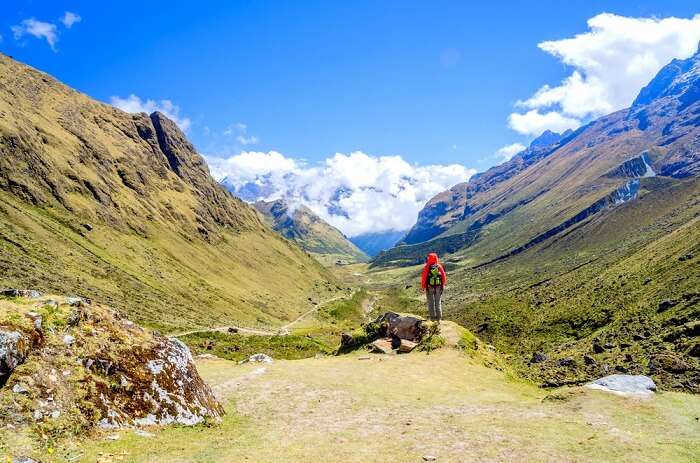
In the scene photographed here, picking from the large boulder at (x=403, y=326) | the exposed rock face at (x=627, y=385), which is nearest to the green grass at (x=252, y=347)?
the large boulder at (x=403, y=326)

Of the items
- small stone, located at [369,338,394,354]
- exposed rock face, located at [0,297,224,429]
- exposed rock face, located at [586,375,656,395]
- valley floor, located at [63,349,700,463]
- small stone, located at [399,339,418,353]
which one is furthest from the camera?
small stone, located at [369,338,394,354]

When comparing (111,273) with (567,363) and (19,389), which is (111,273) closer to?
(567,363)

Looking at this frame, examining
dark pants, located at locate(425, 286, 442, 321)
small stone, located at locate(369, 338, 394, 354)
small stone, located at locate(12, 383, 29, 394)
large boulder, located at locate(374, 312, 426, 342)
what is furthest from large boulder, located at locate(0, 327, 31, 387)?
dark pants, located at locate(425, 286, 442, 321)

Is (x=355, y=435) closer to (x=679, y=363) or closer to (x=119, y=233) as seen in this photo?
(x=679, y=363)

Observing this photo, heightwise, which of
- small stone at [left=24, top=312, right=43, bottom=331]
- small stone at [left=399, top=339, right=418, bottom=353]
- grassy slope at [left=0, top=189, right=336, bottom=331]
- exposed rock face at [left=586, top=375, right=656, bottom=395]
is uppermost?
grassy slope at [left=0, top=189, right=336, bottom=331]

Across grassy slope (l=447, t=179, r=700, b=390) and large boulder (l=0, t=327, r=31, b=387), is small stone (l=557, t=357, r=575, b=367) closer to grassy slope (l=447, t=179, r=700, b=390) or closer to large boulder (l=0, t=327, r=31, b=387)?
grassy slope (l=447, t=179, r=700, b=390)

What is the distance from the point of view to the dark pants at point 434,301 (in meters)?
47.0

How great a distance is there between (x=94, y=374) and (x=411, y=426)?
1433 cm

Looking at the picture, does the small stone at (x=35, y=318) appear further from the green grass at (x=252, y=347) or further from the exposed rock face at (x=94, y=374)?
the green grass at (x=252, y=347)

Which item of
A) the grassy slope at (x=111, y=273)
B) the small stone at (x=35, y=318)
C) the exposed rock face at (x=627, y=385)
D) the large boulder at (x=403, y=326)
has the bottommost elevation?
the exposed rock face at (x=627, y=385)

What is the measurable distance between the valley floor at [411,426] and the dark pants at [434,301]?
45.0 ft

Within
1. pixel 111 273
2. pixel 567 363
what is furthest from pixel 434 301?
pixel 111 273

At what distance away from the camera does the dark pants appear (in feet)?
154

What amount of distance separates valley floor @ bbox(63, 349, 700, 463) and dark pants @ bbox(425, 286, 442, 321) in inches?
539
